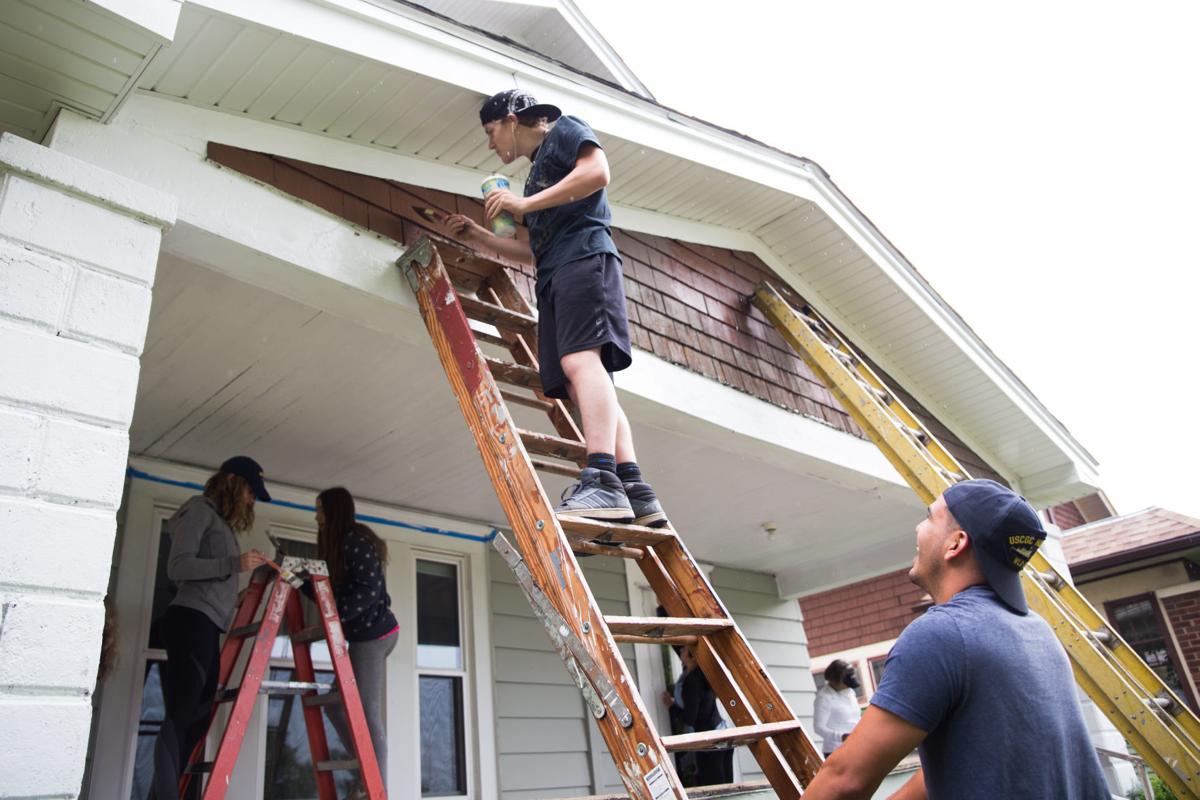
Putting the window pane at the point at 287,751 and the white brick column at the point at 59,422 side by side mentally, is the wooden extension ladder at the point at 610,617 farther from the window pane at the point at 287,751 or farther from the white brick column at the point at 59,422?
the window pane at the point at 287,751

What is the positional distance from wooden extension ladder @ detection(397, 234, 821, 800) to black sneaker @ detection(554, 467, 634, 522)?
33 millimetres

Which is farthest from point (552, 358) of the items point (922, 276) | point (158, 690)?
point (922, 276)

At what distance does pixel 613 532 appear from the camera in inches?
94.5

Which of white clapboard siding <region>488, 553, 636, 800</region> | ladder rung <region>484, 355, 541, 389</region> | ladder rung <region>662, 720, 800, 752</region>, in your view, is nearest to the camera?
ladder rung <region>662, 720, 800, 752</region>

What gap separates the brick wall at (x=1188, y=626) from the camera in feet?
34.5

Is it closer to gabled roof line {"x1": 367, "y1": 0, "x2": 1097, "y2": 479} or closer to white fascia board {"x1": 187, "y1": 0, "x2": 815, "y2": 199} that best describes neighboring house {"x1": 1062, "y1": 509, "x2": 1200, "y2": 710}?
gabled roof line {"x1": 367, "y1": 0, "x2": 1097, "y2": 479}

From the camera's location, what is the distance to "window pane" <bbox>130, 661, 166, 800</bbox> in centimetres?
388

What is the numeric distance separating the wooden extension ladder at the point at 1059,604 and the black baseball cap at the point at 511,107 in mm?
2801

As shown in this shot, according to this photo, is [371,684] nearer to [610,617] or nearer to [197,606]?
[197,606]

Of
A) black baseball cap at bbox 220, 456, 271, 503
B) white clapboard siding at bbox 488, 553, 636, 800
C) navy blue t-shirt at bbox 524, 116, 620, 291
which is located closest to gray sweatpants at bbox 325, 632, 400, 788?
black baseball cap at bbox 220, 456, 271, 503

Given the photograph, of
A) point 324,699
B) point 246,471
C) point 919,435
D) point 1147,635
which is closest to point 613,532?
point 324,699

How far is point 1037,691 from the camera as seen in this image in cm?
154

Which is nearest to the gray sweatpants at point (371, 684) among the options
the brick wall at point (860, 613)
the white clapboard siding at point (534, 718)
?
the white clapboard siding at point (534, 718)

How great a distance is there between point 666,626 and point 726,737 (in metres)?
0.33
